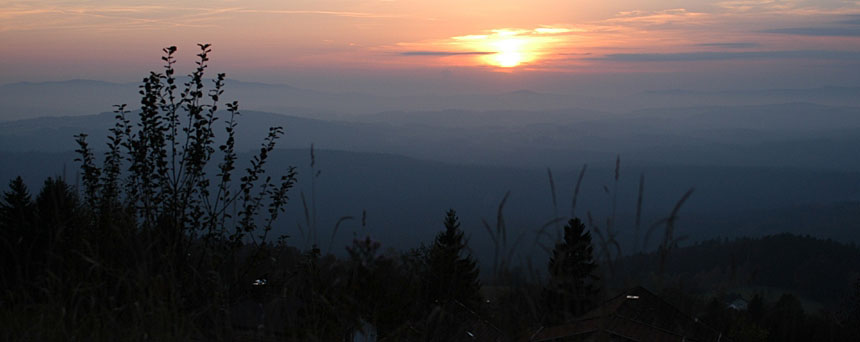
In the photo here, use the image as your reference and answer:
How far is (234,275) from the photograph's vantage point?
5.15m

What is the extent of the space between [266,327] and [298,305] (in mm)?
464

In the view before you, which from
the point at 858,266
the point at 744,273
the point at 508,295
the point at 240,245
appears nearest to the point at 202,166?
the point at 240,245

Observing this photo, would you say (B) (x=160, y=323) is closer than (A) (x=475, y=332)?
Yes

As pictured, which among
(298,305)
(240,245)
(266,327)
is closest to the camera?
(266,327)

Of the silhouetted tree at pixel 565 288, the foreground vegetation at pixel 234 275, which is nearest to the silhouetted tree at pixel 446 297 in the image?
the foreground vegetation at pixel 234 275

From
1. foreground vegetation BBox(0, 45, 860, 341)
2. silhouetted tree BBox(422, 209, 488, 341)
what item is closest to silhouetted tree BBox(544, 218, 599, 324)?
foreground vegetation BBox(0, 45, 860, 341)

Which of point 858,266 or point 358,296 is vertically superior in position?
point 358,296

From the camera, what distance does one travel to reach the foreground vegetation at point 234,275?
3209 millimetres

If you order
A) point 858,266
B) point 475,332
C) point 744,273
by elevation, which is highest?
point 744,273

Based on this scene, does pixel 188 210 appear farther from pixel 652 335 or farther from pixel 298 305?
pixel 652 335

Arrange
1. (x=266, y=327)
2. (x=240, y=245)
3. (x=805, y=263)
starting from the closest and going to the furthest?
(x=266, y=327) → (x=240, y=245) → (x=805, y=263)

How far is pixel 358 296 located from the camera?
174 inches

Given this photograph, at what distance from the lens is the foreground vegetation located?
321 centimetres

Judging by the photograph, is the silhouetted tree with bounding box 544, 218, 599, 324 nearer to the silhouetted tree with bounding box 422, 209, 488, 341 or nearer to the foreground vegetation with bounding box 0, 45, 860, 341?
the foreground vegetation with bounding box 0, 45, 860, 341
